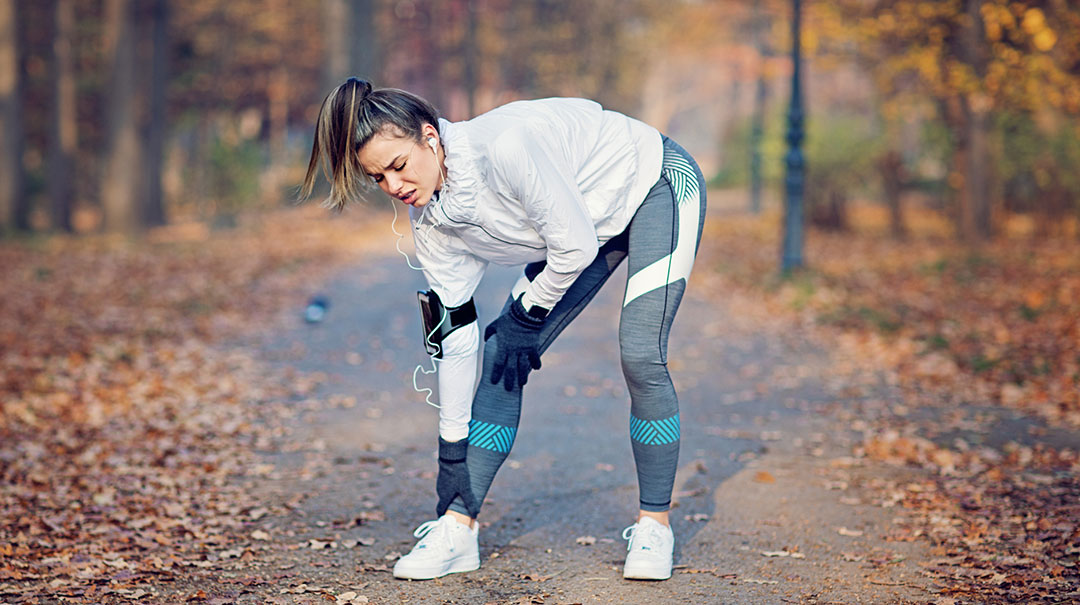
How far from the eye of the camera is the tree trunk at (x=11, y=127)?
58.9 feet

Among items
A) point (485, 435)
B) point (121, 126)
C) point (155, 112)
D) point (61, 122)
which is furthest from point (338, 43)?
point (485, 435)

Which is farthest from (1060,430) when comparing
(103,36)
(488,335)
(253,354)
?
(103,36)

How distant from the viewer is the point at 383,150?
313 centimetres

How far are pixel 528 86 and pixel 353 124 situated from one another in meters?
34.5

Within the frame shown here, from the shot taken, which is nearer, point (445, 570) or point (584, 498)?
point (445, 570)

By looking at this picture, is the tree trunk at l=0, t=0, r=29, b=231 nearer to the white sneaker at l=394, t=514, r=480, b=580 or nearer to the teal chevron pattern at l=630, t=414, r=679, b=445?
the white sneaker at l=394, t=514, r=480, b=580

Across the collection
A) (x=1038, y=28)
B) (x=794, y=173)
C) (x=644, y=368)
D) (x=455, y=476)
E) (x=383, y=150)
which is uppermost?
(x=1038, y=28)

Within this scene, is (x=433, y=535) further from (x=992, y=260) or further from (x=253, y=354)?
(x=992, y=260)

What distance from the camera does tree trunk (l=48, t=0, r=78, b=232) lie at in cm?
2016

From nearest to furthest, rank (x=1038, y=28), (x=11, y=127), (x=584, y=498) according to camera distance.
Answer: (x=584, y=498)
(x=1038, y=28)
(x=11, y=127)

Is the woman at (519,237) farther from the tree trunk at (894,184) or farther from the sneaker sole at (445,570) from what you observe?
the tree trunk at (894,184)

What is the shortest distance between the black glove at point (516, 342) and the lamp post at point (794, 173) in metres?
9.50

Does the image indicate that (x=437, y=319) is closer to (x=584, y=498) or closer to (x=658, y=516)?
(x=658, y=516)

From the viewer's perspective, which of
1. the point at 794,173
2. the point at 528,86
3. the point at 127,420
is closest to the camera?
the point at 127,420
